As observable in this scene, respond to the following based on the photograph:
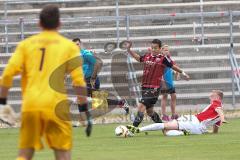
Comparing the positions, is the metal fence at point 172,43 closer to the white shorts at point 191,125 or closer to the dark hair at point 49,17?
the white shorts at point 191,125

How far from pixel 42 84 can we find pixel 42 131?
0.49 meters

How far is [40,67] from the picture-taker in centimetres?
903

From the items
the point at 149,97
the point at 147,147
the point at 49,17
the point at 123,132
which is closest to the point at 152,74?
the point at 149,97

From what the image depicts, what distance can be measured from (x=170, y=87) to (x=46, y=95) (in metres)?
13.0

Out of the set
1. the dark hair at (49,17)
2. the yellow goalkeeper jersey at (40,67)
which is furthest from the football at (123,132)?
the dark hair at (49,17)

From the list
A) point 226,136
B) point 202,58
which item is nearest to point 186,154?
point 226,136

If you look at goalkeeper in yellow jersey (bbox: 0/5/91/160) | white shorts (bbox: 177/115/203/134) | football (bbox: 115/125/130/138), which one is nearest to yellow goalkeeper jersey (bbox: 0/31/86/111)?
goalkeeper in yellow jersey (bbox: 0/5/91/160)

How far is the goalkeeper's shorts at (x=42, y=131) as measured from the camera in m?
8.95

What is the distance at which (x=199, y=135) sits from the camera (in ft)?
55.4

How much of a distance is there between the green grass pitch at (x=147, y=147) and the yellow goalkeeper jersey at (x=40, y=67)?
12.4ft

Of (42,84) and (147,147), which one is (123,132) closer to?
(147,147)

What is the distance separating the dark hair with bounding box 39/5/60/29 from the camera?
9047 mm

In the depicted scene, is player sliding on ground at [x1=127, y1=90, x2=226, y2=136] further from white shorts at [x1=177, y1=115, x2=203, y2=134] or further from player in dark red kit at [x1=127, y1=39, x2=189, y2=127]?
player in dark red kit at [x1=127, y1=39, x2=189, y2=127]

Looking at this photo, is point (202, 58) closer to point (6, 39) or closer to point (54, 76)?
point (6, 39)
